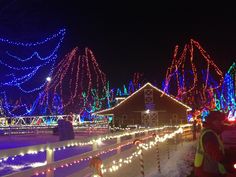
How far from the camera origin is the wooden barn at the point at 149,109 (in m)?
46.2

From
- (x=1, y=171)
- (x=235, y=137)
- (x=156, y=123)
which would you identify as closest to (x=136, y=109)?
(x=156, y=123)

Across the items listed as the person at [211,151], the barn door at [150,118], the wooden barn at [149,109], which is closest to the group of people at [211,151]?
the person at [211,151]

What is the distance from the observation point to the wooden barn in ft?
152

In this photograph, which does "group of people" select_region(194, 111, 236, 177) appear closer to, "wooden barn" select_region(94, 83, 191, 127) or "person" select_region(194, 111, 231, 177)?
"person" select_region(194, 111, 231, 177)

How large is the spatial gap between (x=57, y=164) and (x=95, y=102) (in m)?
70.8

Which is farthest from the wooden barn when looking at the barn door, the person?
the person

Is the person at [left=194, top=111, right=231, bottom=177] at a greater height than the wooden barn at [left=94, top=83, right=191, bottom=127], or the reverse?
the wooden barn at [left=94, top=83, right=191, bottom=127]

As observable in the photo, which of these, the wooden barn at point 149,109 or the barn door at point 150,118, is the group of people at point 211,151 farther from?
the wooden barn at point 149,109

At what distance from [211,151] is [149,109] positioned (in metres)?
40.8

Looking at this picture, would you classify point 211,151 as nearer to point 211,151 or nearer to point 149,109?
point 211,151

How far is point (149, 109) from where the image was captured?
46156 millimetres

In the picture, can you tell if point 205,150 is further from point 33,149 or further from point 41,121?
point 41,121

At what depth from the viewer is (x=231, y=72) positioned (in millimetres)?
60469

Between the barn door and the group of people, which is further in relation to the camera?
the barn door
